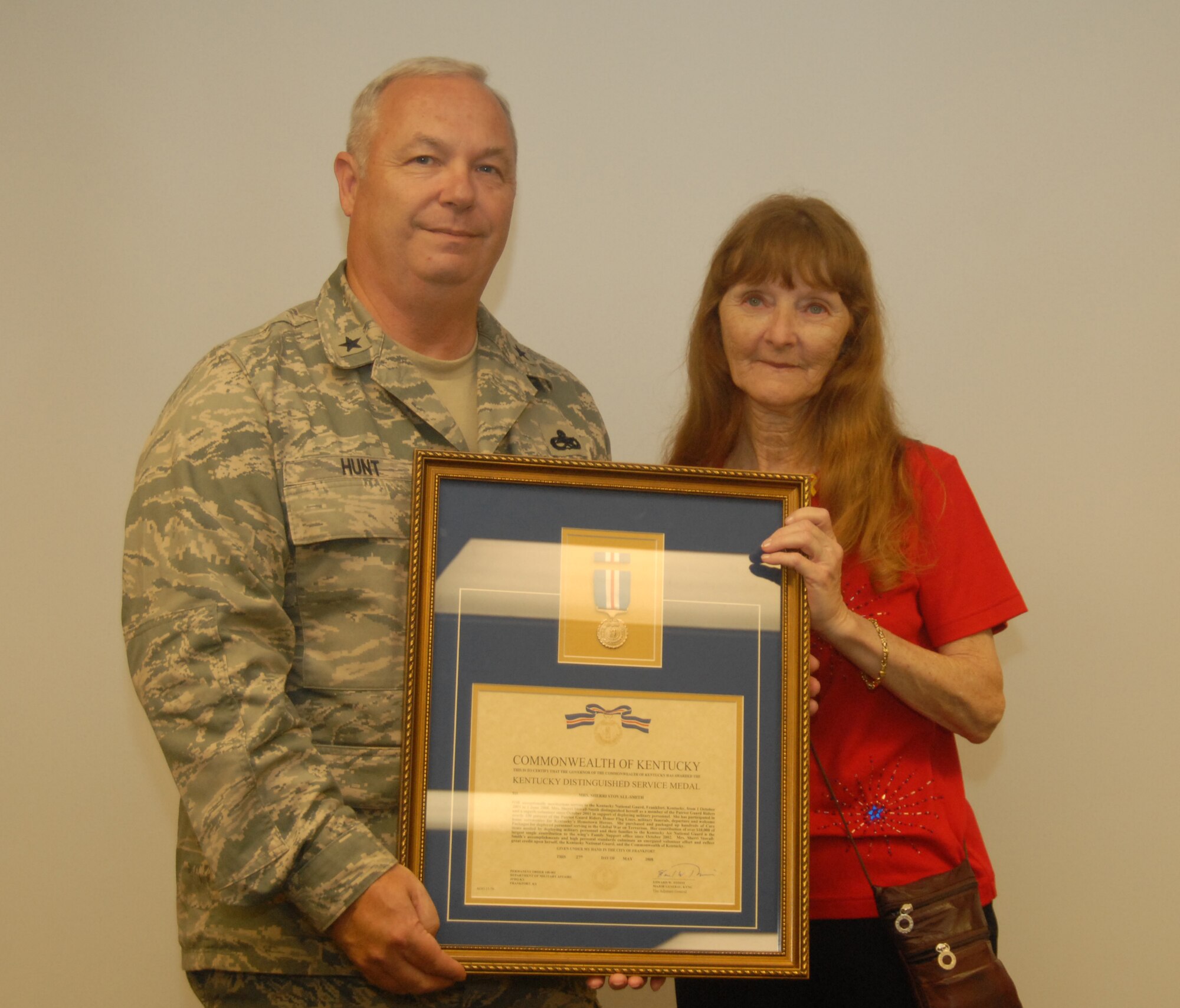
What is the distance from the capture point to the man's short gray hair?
6.46 ft

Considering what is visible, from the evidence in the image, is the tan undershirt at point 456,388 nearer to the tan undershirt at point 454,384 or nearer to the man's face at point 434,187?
the tan undershirt at point 454,384

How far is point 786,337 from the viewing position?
202 cm

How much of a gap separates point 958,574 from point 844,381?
40cm

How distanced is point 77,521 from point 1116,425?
8.01 ft

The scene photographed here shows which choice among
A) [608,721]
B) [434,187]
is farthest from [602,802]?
[434,187]

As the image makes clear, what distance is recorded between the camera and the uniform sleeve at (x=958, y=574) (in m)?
1.91

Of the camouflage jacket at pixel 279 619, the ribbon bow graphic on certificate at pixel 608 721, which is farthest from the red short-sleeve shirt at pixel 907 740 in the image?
the camouflage jacket at pixel 279 619

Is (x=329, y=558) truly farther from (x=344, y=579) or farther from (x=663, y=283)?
(x=663, y=283)

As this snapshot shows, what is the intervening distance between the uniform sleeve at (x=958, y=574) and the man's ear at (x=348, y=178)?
43.5 inches

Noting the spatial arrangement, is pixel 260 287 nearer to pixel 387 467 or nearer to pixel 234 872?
pixel 387 467

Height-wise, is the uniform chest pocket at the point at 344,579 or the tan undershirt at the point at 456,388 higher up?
the tan undershirt at the point at 456,388

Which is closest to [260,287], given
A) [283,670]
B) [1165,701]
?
[283,670]

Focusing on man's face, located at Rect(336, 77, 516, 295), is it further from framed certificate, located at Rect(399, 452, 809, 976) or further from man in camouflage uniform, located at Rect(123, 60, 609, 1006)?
framed certificate, located at Rect(399, 452, 809, 976)
